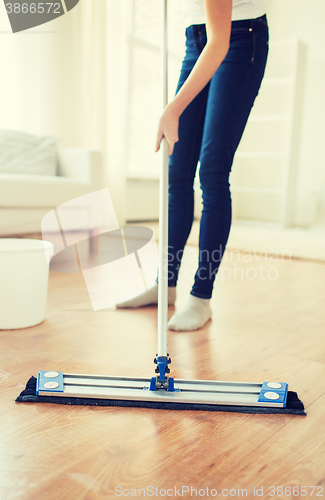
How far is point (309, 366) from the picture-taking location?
3.35 feet

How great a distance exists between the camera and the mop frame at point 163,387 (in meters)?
0.80

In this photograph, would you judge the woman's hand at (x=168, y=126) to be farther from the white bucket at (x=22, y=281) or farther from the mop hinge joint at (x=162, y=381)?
the white bucket at (x=22, y=281)

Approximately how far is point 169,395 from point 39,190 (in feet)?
5.43

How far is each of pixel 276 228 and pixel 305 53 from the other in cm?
165

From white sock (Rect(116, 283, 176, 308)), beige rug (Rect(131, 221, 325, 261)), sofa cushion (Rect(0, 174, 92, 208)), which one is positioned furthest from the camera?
beige rug (Rect(131, 221, 325, 261))

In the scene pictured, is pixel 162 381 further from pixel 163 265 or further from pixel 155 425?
pixel 163 265

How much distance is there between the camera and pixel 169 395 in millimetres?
808

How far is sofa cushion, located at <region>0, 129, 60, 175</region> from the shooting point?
244 centimetres

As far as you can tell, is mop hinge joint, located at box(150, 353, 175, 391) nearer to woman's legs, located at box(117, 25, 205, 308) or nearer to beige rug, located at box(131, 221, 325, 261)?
woman's legs, located at box(117, 25, 205, 308)

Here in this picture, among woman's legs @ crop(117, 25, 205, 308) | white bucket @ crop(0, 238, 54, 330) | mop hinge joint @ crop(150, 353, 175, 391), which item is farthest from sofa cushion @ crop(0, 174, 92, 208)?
mop hinge joint @ crop(150, 353, 175, 391)

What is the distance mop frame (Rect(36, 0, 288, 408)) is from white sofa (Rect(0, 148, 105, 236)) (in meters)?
1.44

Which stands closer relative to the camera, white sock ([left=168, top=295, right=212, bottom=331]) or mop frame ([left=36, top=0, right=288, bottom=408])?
mop frame ([left=36, top=0, right=288, bottom=408])

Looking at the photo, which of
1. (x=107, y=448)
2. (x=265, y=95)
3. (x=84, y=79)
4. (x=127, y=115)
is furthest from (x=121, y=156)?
(x=107, y=448)

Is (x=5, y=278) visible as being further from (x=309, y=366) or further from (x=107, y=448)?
(x=309, y=366)
